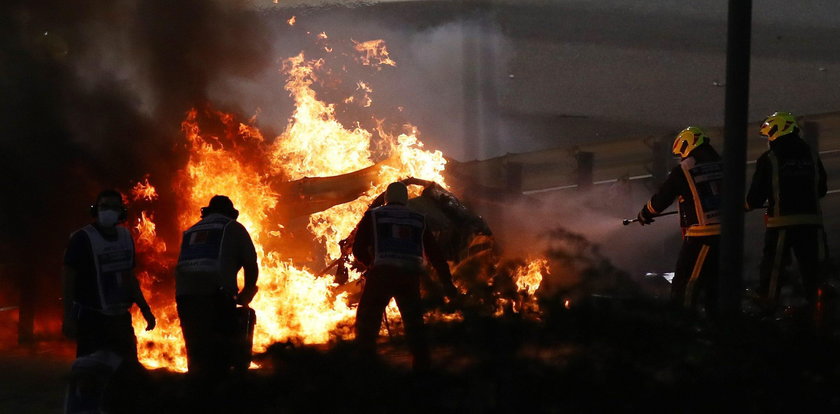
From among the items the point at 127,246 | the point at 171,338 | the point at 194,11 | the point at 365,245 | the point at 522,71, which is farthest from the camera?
the point at 522,71

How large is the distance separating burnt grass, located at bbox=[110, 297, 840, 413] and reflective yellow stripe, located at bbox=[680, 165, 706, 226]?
172 inches

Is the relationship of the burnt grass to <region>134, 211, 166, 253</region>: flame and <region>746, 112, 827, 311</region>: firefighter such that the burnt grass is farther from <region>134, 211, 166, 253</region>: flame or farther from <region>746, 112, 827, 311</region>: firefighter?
<region>134, 211, 166, 253</region>: flame

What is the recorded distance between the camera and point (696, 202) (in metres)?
8.22

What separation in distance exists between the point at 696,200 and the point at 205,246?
3.86 meters

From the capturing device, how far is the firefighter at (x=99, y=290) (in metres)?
6.31

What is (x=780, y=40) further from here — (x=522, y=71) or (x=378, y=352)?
(x=378, y=352)

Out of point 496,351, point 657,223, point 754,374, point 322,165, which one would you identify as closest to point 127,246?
point 496,351

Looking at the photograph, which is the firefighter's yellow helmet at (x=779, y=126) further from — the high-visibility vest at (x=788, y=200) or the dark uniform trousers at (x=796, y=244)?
the dark uniform trousers at (x=796, y=244)

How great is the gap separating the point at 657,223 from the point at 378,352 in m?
14.9

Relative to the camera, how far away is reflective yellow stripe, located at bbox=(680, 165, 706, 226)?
816cm

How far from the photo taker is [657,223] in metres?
18.1

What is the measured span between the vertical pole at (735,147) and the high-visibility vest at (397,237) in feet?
9.57

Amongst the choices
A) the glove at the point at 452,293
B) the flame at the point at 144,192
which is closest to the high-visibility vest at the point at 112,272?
the glove at the point at 452,293

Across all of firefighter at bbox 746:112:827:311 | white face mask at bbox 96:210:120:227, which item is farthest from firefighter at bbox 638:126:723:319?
white face mask at bbox 96:210:120:227
